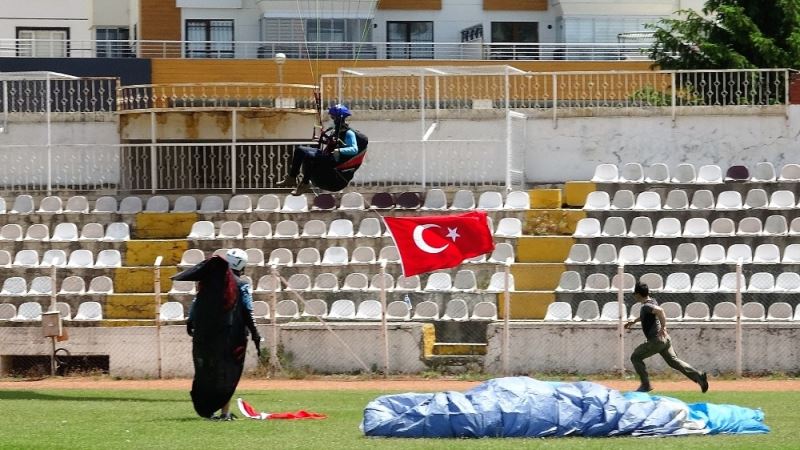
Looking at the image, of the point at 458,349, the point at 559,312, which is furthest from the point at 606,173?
the point at 458,349

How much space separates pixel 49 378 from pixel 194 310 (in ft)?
31.7

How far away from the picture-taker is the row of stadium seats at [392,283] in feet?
89.0

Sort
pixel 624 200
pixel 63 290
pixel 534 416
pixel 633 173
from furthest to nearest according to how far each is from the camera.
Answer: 1. pixel 633 173
2. pixel 624 200
3. pixel 63 290
4. pixel 534 416

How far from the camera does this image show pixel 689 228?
27.9 meters

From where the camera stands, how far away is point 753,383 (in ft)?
78.7

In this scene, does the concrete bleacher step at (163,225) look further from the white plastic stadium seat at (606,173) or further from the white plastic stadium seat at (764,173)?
the white plastic stadium seat at (764,173)

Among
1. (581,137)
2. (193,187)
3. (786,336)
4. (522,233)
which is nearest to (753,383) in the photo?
(786,336)

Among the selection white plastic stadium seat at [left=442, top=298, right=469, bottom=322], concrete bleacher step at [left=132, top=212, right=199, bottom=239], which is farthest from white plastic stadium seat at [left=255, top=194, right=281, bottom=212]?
white plastic stadium seat at [left=442, top=298, right=469, bottom=322]

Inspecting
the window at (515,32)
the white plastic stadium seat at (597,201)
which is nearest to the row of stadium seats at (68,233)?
the white plastic stadium seat at (597,201)

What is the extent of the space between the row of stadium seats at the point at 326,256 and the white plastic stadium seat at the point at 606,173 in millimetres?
3017

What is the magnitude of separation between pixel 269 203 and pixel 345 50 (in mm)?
14945

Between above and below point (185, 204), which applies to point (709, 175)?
above

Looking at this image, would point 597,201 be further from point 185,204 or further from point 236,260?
point 236,260

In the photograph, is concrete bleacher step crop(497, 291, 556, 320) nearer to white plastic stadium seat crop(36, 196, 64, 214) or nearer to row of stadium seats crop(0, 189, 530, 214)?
row of stadium seats crop(0, 189, 530, 214)
